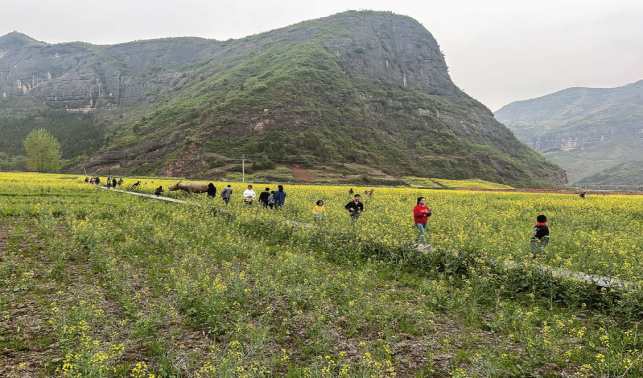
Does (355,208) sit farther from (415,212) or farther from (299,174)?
(299,174)

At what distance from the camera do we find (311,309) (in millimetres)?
7547

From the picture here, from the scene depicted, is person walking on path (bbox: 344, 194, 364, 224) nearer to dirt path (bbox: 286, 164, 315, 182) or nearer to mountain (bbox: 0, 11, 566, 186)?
dirt path (bbox: 286, 164, 315, 182)

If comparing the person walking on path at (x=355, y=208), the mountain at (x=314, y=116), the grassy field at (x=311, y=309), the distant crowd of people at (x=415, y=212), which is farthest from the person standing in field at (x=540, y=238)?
the mountain at (x=314, y=116)

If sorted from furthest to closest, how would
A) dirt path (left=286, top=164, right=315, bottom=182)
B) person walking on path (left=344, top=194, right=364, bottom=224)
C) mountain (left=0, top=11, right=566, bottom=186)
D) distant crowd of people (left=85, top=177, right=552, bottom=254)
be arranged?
mountain (left=0, top=11, right=566, bottom=186) < dirt path (left=286, top=164, right=315, bottom=182) < person walking on path (left=344, top=194, right=364, bottom=224) < distant crowd of people (left=85, top=177, right=552, bottom=254)

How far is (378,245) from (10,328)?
10.5 metres

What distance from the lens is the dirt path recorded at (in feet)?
249

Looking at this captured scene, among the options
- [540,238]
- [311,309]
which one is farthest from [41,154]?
[540,238]

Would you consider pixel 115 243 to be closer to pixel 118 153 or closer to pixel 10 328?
pixel 10 328

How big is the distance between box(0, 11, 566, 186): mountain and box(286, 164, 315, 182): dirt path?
3.85 meters

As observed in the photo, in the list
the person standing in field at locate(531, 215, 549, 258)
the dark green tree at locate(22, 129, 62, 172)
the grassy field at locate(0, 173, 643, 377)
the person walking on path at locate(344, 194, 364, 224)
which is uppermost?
the dark green tree at locate(22, 129, 62, 172)

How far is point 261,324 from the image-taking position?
6.57m

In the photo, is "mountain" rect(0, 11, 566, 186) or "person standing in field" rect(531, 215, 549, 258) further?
"mountain" rect(0, 11, 566, 186)

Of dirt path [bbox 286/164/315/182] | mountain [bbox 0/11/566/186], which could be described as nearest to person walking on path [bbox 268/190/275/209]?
dirt path [bbox 286/164/315/182]

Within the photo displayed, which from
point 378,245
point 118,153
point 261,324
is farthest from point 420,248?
point 118,153
